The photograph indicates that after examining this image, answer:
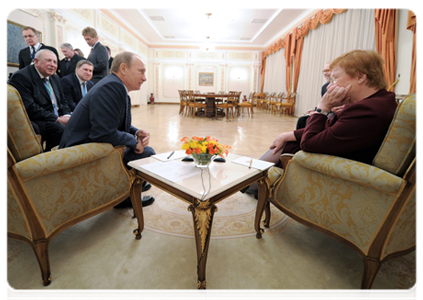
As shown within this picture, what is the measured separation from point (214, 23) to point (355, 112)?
10450 millimetres

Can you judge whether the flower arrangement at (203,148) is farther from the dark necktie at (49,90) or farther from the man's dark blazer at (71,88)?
the man's dark blazer at (71,88)

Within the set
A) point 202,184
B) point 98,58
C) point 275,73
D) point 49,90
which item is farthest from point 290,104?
point 202,184

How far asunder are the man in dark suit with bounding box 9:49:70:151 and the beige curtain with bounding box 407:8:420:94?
5195mm

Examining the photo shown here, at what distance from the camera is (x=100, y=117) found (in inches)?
62.4

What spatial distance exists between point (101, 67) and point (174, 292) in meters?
4.15

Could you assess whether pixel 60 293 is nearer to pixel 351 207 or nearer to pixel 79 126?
pixel 79 126

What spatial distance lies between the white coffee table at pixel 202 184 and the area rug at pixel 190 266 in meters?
0.17

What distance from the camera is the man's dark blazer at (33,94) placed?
2603mm

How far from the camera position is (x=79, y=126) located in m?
1.66

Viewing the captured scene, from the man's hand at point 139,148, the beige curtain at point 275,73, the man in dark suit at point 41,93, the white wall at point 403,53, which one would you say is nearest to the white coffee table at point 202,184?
the man's hand at point 139,148

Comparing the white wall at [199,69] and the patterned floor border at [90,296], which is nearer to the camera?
the patterned floor border at [90,296]

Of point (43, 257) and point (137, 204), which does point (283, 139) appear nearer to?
point (137, 204)

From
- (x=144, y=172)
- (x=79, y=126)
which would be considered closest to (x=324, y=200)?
(x=144, y=172)

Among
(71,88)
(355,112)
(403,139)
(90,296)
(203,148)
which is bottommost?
(90,296)
